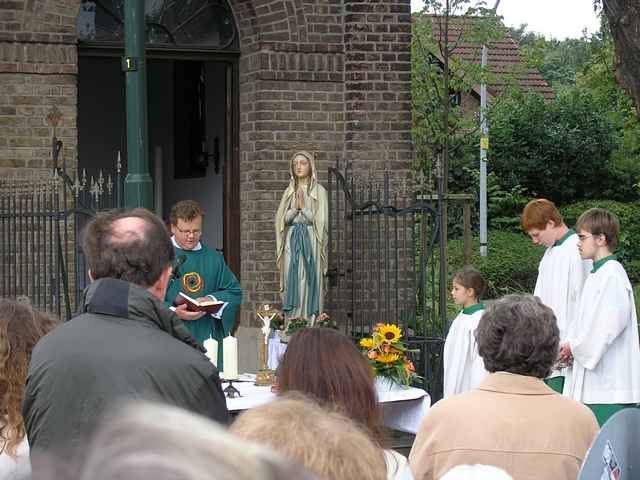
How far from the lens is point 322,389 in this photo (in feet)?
10.4

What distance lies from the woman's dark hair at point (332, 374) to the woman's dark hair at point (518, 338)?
728 millimetres

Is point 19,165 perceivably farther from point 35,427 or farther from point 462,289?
point 35,427

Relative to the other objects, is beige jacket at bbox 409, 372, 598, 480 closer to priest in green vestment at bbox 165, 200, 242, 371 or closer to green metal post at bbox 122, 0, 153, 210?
green metal post at bbox 122, 0, 153, 210

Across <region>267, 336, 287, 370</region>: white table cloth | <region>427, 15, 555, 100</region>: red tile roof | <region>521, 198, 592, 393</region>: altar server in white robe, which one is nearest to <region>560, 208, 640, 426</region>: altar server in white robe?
<region>521, 198, 592, 393</region>: altar server in white robe

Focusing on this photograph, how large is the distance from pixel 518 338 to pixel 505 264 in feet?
71.7

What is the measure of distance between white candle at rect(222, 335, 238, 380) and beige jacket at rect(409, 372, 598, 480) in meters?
3.11

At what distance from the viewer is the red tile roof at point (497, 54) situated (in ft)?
50.8

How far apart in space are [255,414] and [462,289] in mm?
6568

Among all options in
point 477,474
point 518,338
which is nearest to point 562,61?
point 518,338

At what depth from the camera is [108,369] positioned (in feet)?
10.4

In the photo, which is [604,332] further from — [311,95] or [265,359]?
[311,95]

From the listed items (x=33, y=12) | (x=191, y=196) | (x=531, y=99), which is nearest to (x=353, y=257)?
(x=33, y=12)

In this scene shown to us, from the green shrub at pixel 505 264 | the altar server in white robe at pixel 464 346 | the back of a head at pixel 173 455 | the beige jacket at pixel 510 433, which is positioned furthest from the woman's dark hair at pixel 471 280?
the green shrub at pixel 505 264

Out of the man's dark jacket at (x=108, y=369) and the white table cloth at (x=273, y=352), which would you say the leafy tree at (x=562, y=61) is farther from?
the man's dark jacket at (x=108, y=369)
